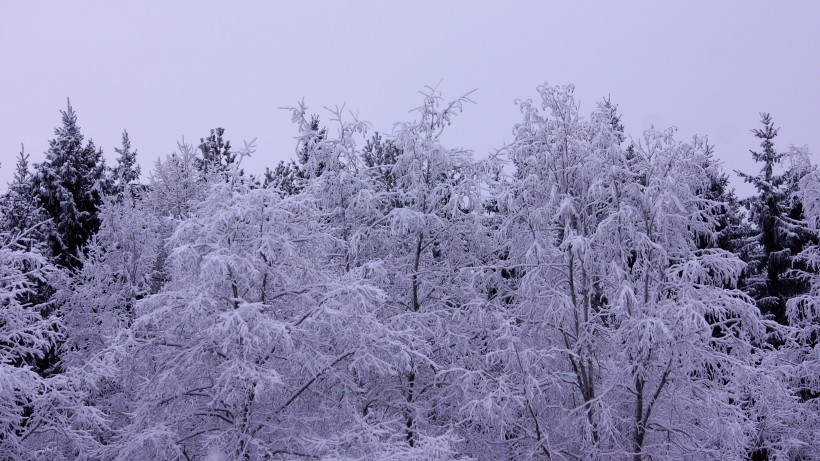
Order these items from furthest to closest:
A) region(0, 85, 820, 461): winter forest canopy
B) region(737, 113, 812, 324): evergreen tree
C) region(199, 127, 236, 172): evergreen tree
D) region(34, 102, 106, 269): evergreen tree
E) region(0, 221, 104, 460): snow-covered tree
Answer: region(199, 127, 236, 172): evergreen tree
region(737, 113, 812, 324): evergreen tree
region(34, 102, 106, 269): evergreen tree
region(0, 221, 104, 460): snow-covered tree
region(0, 85, 820, 461): winter forest canopy

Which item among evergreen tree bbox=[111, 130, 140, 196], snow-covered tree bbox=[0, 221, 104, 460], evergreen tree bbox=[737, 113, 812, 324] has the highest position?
evergreen tree bbox=[111, 130, 140, 196]

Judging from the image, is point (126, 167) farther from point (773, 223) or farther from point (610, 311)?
point (773, 223)

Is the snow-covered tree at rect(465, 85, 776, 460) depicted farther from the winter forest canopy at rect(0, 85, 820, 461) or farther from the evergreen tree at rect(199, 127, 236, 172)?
the evergreen tree at rect(199, 127, 236, 172)

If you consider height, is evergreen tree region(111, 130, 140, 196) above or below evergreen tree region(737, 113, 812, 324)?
above

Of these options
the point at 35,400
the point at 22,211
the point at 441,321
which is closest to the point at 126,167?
the point at 22,211

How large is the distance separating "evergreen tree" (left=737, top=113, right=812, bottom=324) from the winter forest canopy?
8.28 metres

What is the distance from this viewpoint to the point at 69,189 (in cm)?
2459

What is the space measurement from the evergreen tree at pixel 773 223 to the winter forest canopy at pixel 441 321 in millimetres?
8276

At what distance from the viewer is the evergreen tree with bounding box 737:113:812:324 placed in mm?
24984

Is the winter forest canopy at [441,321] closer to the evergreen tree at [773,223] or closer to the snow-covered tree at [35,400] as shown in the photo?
the snow-covered tree at [35,400]

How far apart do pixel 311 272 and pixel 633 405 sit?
259 inches

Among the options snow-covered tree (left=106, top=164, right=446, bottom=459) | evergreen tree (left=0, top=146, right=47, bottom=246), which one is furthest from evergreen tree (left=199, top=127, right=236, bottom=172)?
snow-covered tree (left=106, top=164, right=446, bottom=459)

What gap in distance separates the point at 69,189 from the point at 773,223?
936 inches

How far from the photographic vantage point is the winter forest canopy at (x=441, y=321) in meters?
11.3
